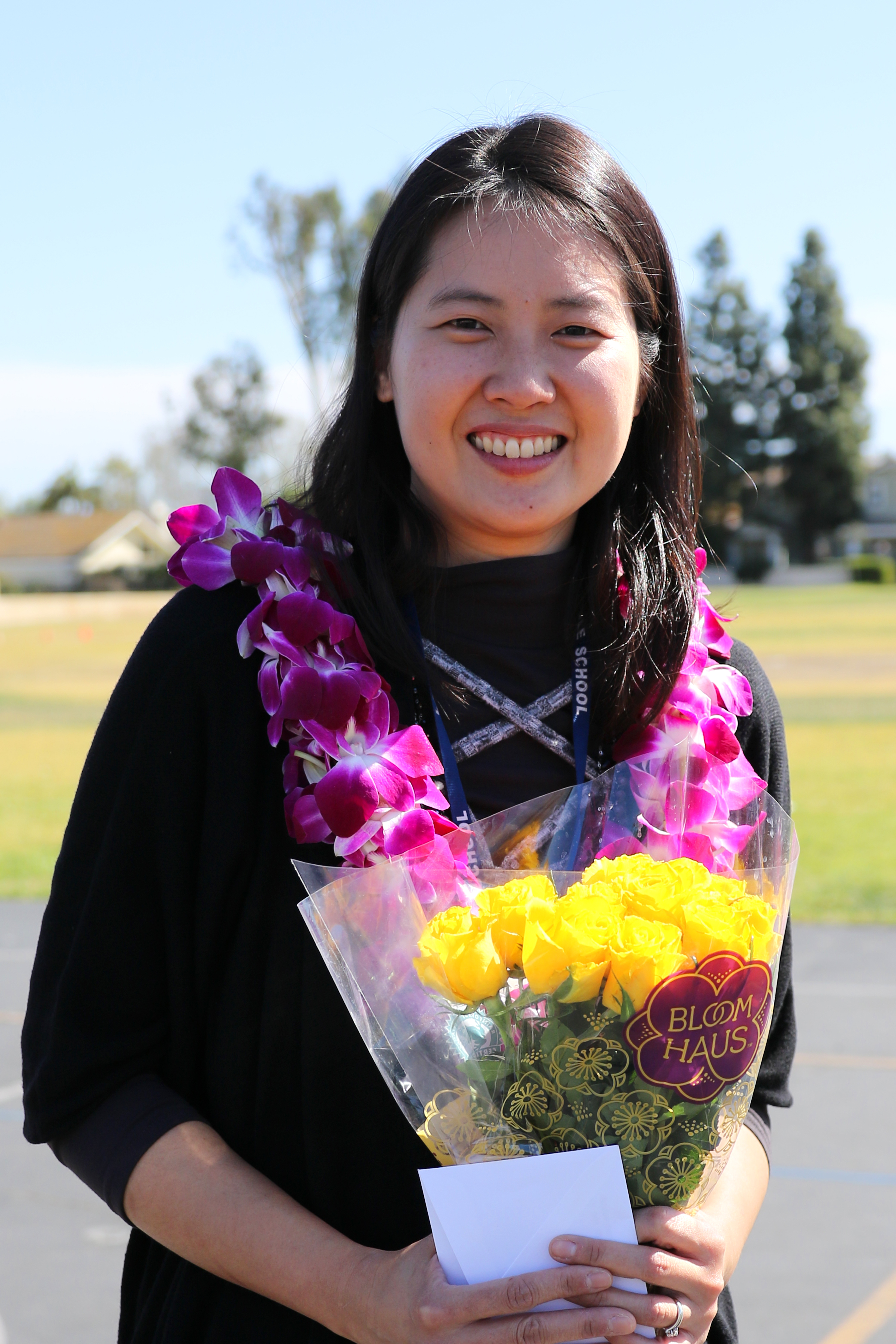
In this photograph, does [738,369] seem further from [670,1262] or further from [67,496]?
[670,1262]

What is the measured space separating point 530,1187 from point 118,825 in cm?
56

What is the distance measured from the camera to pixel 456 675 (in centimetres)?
155

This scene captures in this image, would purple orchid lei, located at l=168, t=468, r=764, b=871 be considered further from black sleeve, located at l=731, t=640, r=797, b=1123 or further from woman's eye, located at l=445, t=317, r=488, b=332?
woman's eye, located at l=445, t=317, r=488, b=332

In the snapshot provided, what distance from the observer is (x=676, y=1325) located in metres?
1.15

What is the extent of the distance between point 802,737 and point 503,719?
46.6 ft

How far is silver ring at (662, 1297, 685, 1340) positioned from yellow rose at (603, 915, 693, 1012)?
30cm

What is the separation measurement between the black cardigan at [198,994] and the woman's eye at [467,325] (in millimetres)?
462

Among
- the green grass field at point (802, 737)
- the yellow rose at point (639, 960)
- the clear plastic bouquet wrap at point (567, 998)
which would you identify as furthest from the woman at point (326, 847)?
the green grass field at point (802, 737)

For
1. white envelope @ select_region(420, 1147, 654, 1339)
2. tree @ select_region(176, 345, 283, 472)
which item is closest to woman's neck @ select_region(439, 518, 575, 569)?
white envelope @ select_region(420, 1147, 654, 1339)

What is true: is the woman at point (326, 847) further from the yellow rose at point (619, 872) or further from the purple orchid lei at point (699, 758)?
the yellow rose at point (619, 872)

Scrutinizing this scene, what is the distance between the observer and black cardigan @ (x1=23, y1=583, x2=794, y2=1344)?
1.35 meters

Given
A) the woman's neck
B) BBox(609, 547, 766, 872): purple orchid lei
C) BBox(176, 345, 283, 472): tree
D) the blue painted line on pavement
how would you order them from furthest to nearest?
1. BBox(176, 345, 283, 472): tree
2. the blue painted line on pavement
3. the woman's neck
4. BBox(609, 547, 766, 872): purple orchid lei

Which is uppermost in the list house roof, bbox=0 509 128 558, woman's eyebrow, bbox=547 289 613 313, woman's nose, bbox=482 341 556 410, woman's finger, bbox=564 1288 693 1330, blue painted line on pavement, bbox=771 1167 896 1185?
woman's eyebrow, bbox=547 289 613 313

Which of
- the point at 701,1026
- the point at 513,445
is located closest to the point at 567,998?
the point at 701,1026
